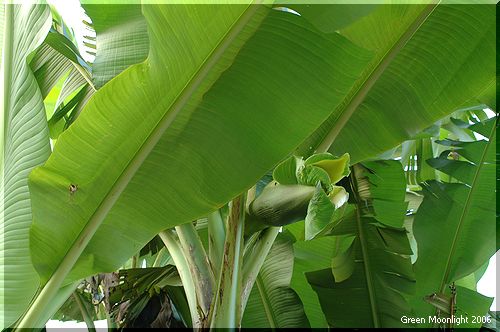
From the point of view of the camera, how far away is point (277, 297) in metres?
1.16

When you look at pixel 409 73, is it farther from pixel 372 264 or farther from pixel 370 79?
pixel 372 264

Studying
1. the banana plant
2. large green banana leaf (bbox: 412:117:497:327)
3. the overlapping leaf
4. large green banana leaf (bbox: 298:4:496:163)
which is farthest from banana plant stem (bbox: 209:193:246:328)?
large green banana leaf (bbox: 412:117:497:327)

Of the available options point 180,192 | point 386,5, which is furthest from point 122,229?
point 386,5

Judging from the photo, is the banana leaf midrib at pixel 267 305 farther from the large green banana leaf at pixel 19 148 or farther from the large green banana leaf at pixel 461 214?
the large green banana leaf at pixel 19 148

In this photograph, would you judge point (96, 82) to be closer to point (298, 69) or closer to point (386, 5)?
point (298, 69)

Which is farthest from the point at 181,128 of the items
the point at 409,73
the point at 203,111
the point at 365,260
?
the point at 365,260

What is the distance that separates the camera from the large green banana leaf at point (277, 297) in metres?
1.15

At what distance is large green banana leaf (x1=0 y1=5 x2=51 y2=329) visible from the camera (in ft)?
2.59

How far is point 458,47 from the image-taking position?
0.90 metres

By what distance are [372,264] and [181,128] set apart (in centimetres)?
52

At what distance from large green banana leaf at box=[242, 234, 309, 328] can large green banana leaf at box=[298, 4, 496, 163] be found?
26 centimetres

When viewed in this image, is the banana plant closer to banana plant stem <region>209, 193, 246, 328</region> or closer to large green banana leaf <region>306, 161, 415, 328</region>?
banana plant stem <region>209, 193, 246, 328</region>

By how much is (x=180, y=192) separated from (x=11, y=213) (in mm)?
236

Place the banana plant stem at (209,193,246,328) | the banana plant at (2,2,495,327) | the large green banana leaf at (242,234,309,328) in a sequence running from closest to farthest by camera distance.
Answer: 1. the banana plant at (2,2,495,327)
2. the banana plant stem at (209,193,246,328)
3. the large green banana leaf at (242,234,309,328)
